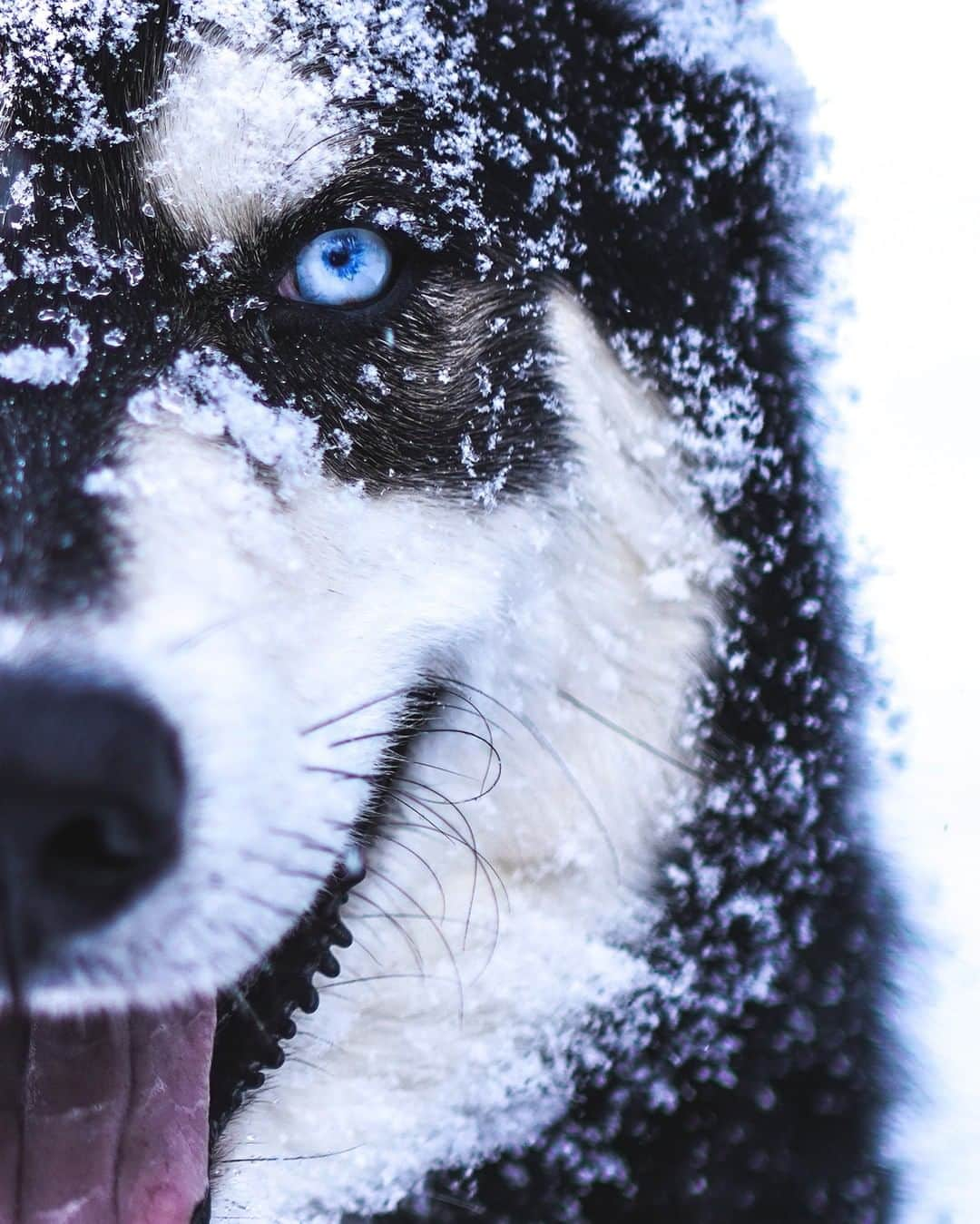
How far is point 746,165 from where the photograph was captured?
1.60m

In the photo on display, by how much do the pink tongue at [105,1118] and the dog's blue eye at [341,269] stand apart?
77 centimetres

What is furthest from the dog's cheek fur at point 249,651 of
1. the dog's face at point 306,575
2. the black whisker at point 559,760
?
the black whisker at point 559,760

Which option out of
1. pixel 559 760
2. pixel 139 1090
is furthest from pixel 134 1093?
pixel 559 760

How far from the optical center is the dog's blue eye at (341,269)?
4.31ft

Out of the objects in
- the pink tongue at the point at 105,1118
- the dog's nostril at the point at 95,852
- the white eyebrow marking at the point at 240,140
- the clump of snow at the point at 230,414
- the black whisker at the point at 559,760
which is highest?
the white eyebrow marking at the point at 240,140

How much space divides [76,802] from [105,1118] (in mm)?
434

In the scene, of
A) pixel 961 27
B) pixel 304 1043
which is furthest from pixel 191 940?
pixel 961 27

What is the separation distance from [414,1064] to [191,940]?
621mm

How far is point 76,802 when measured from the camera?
93 centimetres

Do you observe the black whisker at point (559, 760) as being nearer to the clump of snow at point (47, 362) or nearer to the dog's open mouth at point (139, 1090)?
the dog's open mouth at point (139, 1090)

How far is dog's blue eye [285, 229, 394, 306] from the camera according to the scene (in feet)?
4.31

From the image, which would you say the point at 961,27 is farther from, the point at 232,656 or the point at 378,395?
the point at 232,656

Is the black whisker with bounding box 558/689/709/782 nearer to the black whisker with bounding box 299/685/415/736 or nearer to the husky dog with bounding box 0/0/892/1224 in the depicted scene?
the husky dog with bounding box 0/0/892/1224

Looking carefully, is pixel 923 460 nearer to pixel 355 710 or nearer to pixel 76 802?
pixel 355 710
